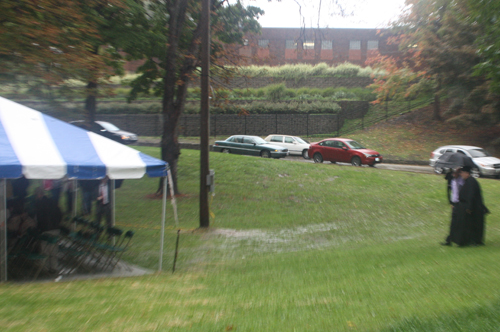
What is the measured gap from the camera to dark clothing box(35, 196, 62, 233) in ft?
26.3

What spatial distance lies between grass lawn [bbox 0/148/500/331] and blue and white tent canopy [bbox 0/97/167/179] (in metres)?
1.72

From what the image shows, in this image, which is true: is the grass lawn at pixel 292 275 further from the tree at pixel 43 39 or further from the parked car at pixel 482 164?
the parked car at pixel 482 164

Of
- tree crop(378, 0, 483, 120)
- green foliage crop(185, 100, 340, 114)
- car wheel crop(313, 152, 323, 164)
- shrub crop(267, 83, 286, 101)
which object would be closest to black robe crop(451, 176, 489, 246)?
car wheel crop(313, 152, 323, 164)

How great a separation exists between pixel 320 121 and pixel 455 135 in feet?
36.3

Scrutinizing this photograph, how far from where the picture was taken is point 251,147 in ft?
88.4

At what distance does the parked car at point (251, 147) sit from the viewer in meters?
26.3

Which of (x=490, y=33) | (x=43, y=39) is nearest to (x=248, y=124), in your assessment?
(x=43, y=39)

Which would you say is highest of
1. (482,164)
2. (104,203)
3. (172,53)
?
(172,53)

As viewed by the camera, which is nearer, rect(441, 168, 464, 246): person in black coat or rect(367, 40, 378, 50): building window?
rect(441, 168, 464, 246): person in black coat

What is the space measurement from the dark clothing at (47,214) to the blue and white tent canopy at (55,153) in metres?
1.54

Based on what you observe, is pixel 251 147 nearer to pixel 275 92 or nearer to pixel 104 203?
pixel 275 92

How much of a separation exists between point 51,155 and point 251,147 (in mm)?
20601

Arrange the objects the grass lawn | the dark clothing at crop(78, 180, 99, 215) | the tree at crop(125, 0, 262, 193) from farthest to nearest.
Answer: the tree at crop(125, 0, 262, 193) < the dark clothing at crop(78, 180, 99, 215) < the grass lawn

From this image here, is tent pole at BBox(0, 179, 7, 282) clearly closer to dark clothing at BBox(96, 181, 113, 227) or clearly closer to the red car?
dark clothing at BBox(96, 181, 113, 227)
